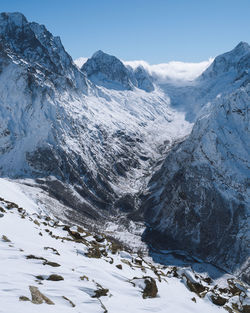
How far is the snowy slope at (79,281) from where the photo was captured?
1784cm

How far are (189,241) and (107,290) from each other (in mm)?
182865

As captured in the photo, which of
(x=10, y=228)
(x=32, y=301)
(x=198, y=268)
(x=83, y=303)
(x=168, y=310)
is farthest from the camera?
(x=198, y=268)

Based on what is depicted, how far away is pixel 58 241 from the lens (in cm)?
3541

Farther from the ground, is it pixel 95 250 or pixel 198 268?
pixel 95 250

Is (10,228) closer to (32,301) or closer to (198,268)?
(32,301)

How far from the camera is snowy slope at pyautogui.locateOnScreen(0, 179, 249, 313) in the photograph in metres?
17.8

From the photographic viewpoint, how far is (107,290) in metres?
22.0

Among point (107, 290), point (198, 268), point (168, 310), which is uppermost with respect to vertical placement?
point (107, 290)

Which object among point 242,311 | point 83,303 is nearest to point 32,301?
point 83,303

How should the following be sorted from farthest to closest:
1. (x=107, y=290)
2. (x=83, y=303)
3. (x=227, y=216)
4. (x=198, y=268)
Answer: (x=227, y=216), (x=198, y=268), (x=107, y=290), (x=83, y=303)

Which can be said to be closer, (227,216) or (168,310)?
(168,310)

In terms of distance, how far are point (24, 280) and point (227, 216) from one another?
625 feet

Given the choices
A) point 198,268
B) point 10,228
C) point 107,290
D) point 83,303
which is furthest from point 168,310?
point 198,268

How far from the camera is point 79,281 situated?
22.2 m
